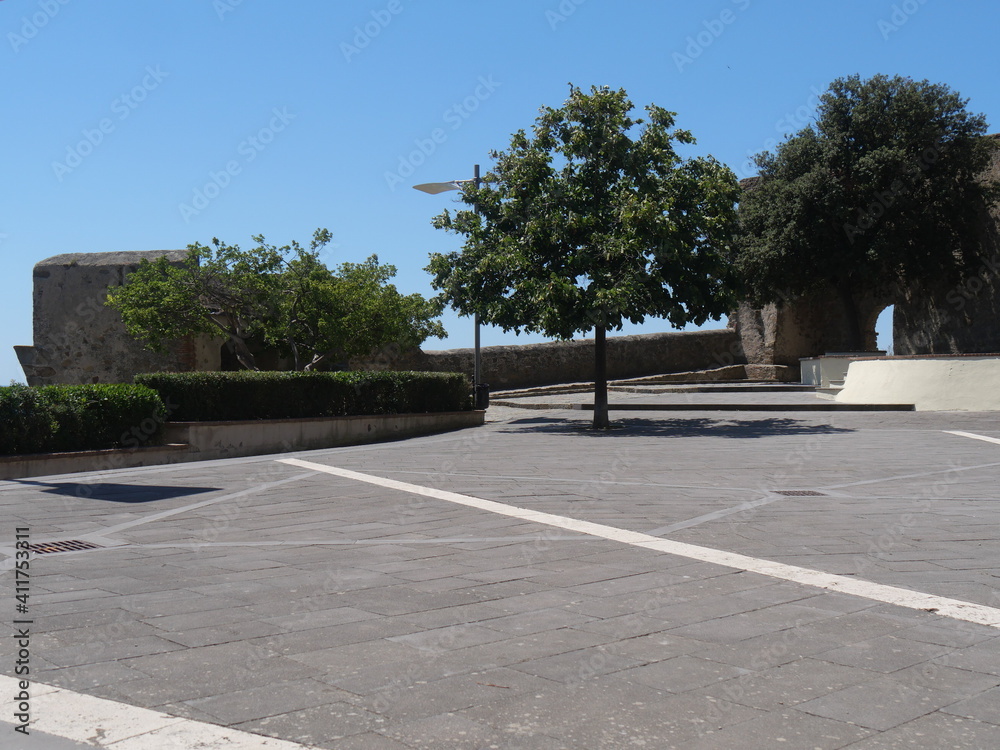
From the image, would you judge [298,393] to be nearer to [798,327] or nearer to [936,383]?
[936,383]

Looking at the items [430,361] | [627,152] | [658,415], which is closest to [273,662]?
[627,152]

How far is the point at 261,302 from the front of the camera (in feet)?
67.4

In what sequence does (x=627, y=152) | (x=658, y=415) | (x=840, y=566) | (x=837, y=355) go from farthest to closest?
(x=837, y=355) < (x=658, y=415) < (x=627, y=152) < (x=840, y=566)

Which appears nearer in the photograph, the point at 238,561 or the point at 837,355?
the point at 238,561

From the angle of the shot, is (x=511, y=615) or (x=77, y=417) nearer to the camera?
(x=511, y=615)

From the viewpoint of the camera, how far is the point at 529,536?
270 inches

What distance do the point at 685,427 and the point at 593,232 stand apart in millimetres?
4391

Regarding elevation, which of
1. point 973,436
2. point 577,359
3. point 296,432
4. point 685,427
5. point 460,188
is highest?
point 460,188

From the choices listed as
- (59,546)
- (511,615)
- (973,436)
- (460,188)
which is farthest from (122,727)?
(460,188)

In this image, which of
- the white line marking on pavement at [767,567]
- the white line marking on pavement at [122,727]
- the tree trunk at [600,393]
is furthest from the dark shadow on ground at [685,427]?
the white line marking on pavement at [122,727]

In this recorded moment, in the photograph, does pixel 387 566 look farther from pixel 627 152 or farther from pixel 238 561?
pixel 627 152

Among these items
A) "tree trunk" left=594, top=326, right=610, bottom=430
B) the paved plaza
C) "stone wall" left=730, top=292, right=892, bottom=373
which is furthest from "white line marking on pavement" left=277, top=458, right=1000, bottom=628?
"stone wall" left=730, top=292, right=892, bottom=373

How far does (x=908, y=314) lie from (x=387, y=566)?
102ft

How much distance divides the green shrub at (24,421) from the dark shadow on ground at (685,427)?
8490 mm
